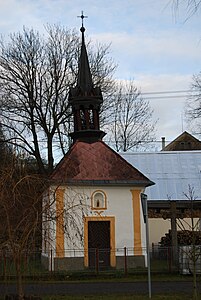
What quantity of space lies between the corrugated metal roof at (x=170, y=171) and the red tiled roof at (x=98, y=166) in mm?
1802

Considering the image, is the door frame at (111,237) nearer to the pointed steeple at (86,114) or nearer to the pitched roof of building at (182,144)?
the pointed steeple at (86,114)

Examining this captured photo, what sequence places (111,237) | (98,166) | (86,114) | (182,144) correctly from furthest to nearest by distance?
(182,144) < (86,114) < (98,166) < (111,237)

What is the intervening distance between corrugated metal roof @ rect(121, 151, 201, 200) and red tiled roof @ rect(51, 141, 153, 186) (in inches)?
70.9

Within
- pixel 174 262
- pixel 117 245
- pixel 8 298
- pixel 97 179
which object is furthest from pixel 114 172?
pixel 8 298

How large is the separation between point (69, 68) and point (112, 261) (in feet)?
57.8

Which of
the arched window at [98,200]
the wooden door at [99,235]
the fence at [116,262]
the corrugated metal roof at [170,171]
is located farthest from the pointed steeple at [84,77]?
the fence at [116,262]

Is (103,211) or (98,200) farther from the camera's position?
(98,200)

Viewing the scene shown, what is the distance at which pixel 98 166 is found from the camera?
25234 mm

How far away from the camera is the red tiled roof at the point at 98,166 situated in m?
24.4

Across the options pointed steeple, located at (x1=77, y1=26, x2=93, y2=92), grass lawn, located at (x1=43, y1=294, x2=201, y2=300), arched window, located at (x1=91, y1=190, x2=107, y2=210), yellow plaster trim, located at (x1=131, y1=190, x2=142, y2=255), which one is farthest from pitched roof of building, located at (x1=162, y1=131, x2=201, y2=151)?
grass lawn, located at (x1=43, y1=294, x2=201, y2=300)

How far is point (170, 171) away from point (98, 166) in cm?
486

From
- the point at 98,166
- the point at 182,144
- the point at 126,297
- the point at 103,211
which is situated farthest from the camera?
the point at 182,144

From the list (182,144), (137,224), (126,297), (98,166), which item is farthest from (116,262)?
(182,144)

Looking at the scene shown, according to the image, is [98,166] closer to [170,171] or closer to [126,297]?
[170,171]
